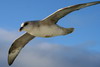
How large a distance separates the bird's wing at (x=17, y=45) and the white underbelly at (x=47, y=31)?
375 cm

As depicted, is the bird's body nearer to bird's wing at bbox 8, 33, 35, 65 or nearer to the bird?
the bird

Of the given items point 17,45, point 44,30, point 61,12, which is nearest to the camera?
point 44,30

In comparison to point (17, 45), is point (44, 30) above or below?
above

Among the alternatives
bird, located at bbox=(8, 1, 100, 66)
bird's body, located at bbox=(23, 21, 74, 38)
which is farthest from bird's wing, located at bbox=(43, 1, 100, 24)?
bird's body, located at bbox=(23, 21, 74, 38)

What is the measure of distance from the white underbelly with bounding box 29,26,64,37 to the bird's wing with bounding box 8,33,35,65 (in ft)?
12.3

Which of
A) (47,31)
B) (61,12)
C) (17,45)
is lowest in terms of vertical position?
(17,45)

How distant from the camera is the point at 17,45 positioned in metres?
18.4

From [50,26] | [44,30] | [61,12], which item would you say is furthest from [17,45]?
[61,12]

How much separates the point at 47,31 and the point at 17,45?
16.0 feet

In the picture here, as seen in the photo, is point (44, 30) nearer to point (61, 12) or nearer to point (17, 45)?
point (61, 12)

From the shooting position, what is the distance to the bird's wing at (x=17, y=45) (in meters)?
17.8

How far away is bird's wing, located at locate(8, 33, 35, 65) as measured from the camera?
17766 mm

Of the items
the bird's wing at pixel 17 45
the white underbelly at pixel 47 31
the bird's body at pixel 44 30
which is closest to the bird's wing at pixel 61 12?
A: the bird's body at pixel 44 30

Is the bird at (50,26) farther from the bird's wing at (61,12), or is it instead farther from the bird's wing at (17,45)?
the bird's wing at (17,45)
